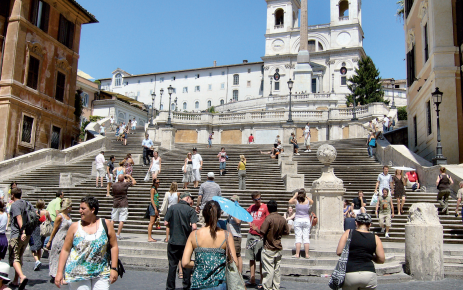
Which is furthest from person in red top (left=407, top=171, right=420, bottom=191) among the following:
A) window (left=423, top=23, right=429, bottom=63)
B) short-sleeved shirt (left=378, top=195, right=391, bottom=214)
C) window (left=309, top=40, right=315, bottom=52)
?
window (left=309, top=40, right=315, bottom=52)

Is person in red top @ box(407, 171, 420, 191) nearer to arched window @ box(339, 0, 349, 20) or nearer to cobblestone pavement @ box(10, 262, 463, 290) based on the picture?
cobblestone pavement @ box(10, 262, 463, 290)

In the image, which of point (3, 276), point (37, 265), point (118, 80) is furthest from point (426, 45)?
point (118, 80)

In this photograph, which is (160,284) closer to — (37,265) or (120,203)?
(37,265)

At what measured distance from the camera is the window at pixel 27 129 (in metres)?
27.3

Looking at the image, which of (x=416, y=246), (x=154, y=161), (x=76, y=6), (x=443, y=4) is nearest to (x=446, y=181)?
(x=416, y=246)

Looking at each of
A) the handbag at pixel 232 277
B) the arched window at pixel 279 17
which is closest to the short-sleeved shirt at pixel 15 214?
the handbag at pixel 232 277

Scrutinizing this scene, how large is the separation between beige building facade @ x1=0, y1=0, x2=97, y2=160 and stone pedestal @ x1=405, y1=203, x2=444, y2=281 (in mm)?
24370

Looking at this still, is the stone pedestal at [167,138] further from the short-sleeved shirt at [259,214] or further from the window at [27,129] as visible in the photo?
the short-sleeved shirt at [259,214]

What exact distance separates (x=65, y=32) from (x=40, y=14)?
303 cm

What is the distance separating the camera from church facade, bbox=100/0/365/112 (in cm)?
7688

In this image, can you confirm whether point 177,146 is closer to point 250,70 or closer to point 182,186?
point 182,186

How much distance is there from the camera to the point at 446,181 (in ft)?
46.6

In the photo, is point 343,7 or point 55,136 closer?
point 55,136

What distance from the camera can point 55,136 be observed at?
30453 mm
